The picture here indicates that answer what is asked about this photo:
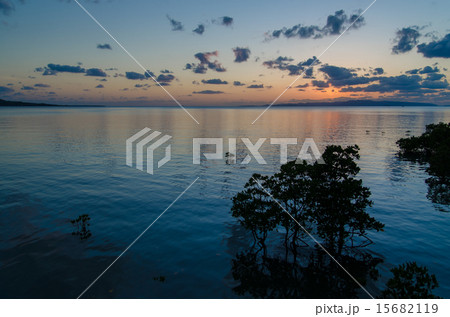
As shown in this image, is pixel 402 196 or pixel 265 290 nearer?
pixel 265 290

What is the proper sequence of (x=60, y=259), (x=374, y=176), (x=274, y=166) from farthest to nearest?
(x=274, y=166) < (x=374, y=176) < (x=60, y=259)

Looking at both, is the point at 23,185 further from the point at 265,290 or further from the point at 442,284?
the point at 442,284

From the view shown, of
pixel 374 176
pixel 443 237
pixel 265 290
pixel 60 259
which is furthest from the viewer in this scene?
pixel 374 176

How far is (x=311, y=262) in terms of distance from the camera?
83.4ft

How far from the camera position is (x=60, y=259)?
24.5 meters

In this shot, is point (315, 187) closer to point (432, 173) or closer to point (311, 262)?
point (311, 262)

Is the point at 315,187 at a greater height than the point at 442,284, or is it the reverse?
the point at 315,187

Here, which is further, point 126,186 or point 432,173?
point 432,173

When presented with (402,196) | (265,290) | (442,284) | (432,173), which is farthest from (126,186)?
(432,173)

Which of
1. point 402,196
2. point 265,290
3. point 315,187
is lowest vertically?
point 265,290

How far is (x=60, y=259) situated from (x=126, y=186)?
74.0 ft

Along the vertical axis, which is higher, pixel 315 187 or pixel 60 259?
pixel 315 187

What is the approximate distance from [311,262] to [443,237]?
17.9 metres

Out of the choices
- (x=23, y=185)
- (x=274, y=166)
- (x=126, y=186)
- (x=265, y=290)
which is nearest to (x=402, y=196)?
(x=274, y=166)
